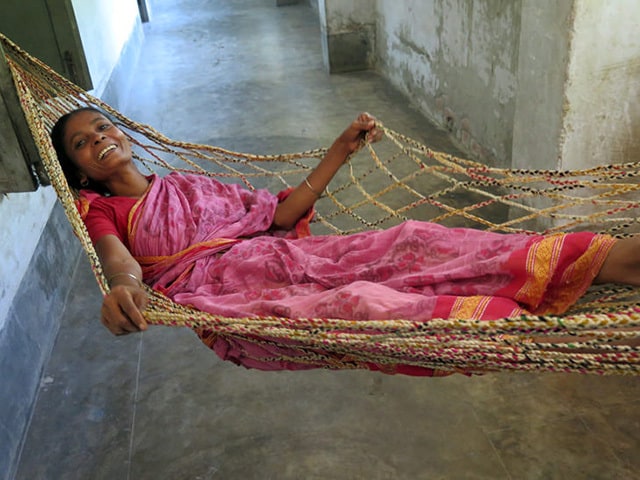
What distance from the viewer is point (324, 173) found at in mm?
1698

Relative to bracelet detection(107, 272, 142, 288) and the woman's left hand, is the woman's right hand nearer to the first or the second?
bracelet detection(107, 272, 142, 288)

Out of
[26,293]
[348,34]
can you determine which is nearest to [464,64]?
[348,34]

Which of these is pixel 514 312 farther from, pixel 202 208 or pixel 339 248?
pixel 202 208

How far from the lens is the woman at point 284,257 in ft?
3.96

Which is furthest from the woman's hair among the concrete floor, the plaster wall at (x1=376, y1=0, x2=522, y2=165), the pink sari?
the plaster wall at (x1=376, y1=0, x2=522, y2=165)

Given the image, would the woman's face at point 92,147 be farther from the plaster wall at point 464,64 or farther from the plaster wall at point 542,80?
the plaster wall at point 464,64

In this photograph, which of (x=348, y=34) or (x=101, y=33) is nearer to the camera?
(x=101, y=33)

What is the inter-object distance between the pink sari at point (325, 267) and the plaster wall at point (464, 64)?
1.62 meters

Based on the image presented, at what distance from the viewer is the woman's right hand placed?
4.09ft

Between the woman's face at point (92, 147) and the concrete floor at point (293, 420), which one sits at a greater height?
the woman's face at point (92, 147)

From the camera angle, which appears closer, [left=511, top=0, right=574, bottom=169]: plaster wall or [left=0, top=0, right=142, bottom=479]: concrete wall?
[left=0, top=0, right=142, bottom=479]: concrete wall

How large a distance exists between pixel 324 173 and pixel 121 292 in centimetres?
67

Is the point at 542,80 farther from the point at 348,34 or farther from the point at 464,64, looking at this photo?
the point at 348,34

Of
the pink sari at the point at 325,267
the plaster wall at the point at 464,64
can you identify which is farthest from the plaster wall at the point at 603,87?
the pink sari at the point at 325,267
